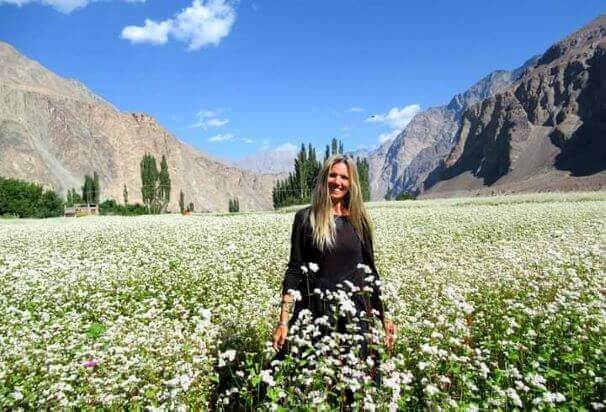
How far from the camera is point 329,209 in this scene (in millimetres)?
5027

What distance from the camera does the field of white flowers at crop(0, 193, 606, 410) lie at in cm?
400

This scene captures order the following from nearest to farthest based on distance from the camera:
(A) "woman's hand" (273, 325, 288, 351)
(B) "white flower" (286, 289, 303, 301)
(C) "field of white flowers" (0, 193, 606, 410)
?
1. (C) "field of white flowers" (0, 193, 606, 410)
2. (B) "white flower" (286, 289, 303, 301)
3. (A) "woman's hand" (273, 325, 288, 351)

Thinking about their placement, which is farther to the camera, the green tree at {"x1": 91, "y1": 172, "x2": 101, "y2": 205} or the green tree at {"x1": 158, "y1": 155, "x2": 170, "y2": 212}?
the green tree at {"x1": 91, "y1": 172, "x2": 101, "y2": 205}

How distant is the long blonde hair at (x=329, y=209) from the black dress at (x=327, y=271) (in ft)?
0.26

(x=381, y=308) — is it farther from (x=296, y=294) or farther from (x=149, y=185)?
(x=149, y=185)

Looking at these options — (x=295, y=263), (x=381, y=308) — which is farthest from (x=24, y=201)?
(x=381, y=308)

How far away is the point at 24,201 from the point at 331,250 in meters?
78.2

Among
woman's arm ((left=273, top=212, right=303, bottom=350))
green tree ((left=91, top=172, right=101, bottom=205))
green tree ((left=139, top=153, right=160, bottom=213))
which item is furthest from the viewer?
green tree ((left=91, top=172, right=101, bottom=205))

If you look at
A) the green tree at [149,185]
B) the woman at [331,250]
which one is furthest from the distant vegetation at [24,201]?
the woman at [331,250]

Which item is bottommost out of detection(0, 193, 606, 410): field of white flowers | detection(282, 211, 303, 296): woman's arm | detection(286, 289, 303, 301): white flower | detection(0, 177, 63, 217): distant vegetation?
detection(0, 193, 606, 410): field of white flowers

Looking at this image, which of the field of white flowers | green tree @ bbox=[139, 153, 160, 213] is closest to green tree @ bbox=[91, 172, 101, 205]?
green tree @ bbox=[139, 153, 160, 213]

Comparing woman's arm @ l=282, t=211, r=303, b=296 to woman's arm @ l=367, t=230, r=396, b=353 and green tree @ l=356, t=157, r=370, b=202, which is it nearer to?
woman's arm @ l=367, t=230, r=396, b=353

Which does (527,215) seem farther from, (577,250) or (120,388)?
(120,388)

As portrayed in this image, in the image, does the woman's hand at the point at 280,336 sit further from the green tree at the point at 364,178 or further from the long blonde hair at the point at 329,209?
the green tree at the point at 364,178
